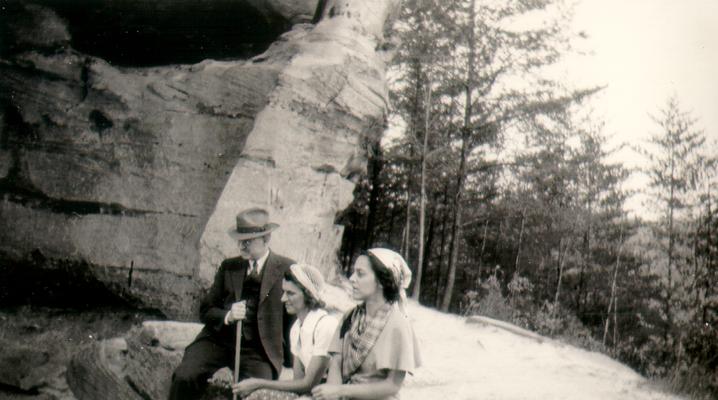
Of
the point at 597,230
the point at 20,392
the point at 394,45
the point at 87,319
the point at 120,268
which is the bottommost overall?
the point at 20,392

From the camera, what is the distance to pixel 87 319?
8109 millimetres

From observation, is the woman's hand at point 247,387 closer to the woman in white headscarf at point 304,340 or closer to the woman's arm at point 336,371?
the woman in white headscarf at point 304,340

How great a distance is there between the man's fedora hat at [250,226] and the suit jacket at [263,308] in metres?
0.17

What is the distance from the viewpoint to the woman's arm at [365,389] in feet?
11.0

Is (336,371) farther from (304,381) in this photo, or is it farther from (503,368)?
(503,368)

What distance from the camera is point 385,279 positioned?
3.47 meters

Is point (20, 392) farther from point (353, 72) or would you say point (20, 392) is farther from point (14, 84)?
point (353, 72)

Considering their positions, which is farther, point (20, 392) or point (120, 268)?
point (120, 268)

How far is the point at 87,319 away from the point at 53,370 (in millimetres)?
771

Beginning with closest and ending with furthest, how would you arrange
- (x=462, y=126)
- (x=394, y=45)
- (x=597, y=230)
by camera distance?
(x=394, y=45) < (x=462, y=126) < (x=597, y=230)

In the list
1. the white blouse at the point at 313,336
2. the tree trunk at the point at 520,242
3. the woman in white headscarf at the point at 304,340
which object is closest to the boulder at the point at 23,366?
the woman in white headscarf at the point at 304,340

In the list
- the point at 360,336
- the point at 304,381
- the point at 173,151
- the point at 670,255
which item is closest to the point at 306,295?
the point at 304,381

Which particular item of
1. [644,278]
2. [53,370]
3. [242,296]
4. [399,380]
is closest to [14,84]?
[53,370]

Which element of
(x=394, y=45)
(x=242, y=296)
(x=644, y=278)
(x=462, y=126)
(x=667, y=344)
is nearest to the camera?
(x=242, y=296)
